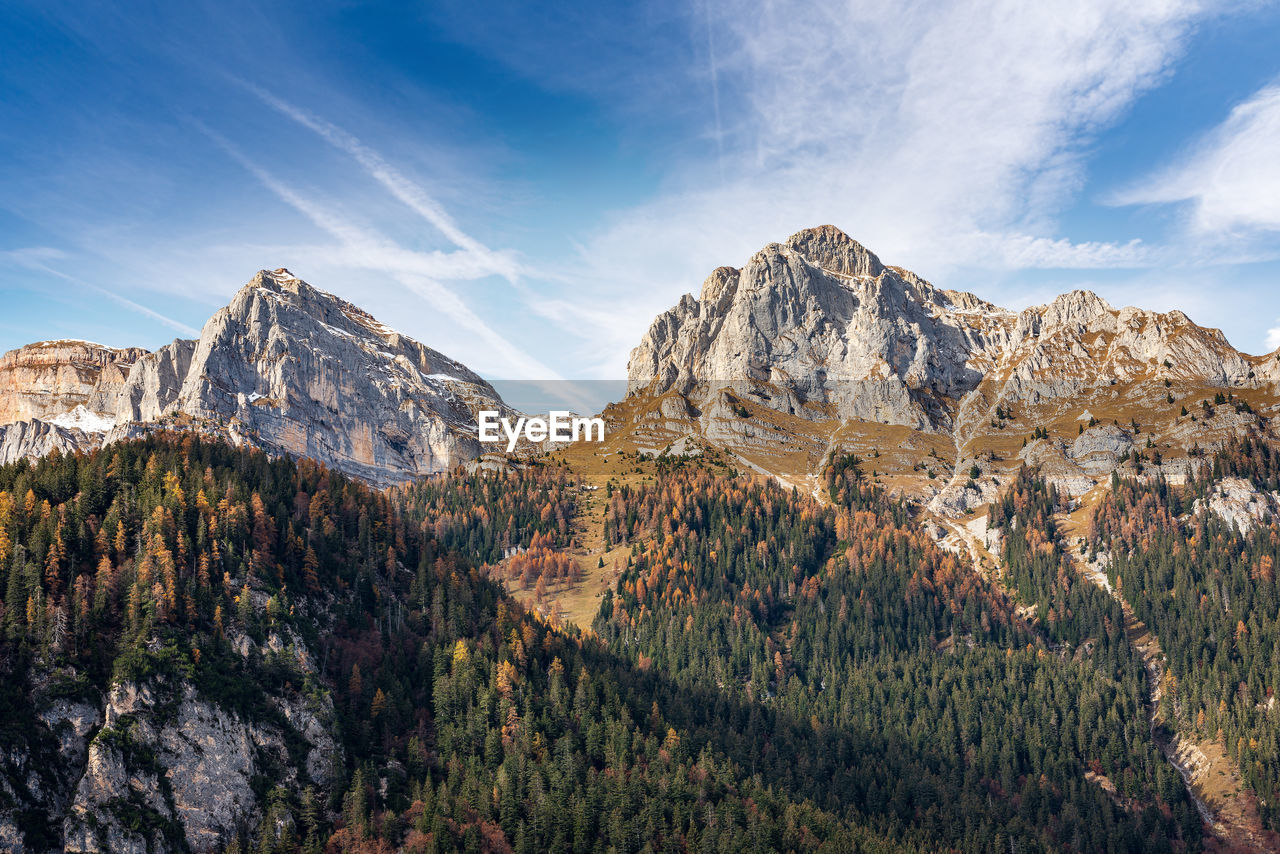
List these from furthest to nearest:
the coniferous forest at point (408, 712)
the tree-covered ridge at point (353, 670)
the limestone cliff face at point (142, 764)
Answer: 1. the tree-covered ridge at point (353, 670)
2. the coniferous forest at point (408, 712)
3. the limestone cliff face at point (142, 764)

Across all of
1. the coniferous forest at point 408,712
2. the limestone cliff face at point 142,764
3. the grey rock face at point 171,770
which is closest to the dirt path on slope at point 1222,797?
the coniferous forest at point 408,712

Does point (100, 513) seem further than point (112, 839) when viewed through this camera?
Yes

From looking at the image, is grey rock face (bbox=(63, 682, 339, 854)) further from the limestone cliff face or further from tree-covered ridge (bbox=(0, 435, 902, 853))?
tree-covered ridge (bbox=(0, 435, 902, 853))

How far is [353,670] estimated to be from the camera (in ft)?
477

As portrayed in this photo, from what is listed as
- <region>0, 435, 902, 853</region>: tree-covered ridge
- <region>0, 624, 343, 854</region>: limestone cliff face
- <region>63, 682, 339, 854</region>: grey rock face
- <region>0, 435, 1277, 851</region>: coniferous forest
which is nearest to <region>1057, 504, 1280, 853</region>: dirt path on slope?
<region>0, 435, 1277, 851</region>: coniferous forest

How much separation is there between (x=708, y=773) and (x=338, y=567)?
69.0m

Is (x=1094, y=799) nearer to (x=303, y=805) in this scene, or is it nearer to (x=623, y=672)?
(x=623, y=672)

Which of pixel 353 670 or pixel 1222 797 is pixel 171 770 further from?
pixel 1222 797

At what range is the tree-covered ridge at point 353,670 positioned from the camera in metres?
121

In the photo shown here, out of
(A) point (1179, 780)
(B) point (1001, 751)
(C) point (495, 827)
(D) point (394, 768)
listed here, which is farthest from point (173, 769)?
(A) point (1179, 780)

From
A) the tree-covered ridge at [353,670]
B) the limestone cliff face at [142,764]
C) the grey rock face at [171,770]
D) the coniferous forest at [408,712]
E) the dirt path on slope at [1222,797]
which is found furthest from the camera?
the dirt path on slope at [1222,797]

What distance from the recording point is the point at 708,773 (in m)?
146

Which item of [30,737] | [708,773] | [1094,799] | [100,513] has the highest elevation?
[100,513]

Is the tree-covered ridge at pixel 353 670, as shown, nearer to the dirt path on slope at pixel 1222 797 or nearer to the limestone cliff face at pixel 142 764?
the limestone cliff face at pixel 142 764
